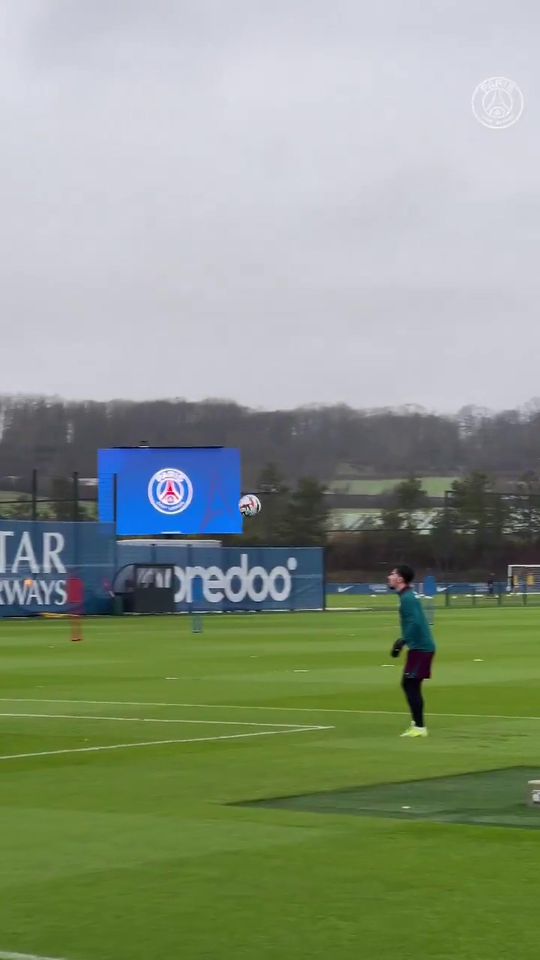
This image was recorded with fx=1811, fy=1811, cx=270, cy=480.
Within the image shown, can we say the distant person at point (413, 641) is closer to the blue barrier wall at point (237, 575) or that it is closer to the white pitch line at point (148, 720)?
the white pitch line at point (148, 720)

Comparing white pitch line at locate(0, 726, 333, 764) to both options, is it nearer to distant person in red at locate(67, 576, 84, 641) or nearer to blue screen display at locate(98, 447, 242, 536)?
distant person in red at locate(67, 576, 84, 641)

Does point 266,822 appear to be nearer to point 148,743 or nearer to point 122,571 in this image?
point 148,743

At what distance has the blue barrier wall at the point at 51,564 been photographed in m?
64.1

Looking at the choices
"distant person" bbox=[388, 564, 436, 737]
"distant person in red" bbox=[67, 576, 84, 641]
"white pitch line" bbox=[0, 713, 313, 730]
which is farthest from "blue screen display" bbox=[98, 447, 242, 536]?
"distant person" bbox=[388, 564, 436, 737]

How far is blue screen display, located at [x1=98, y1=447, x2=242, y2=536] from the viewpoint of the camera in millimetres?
88062

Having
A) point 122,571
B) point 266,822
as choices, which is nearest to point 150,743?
point 266,822

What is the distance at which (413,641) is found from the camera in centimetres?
2002

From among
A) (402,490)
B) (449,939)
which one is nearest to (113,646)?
(449,939)

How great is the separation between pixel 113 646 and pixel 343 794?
29.6 m

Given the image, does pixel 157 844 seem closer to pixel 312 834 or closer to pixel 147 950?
A: pixel 312 834

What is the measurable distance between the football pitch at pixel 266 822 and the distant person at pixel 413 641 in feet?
1.91

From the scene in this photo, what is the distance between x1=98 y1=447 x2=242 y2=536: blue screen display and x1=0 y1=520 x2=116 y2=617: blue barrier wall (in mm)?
18273

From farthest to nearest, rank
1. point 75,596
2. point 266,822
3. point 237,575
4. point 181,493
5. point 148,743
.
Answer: point 181,493 < point 237,575 < point 75,596 < point 148,743 < point 266,822

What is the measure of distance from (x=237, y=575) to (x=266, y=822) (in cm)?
6065
